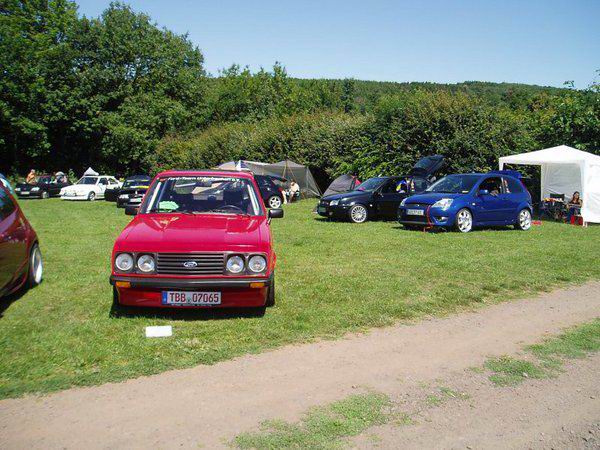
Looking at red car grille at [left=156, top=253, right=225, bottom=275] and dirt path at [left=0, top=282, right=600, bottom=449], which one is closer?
dirt path at [left=0, top=282, right=600, bottom=449]

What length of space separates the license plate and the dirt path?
1.03 meters

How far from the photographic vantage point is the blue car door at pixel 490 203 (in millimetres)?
14750

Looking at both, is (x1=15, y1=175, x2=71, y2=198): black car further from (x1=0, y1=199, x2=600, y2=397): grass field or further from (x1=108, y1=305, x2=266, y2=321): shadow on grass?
(x1=108, y1=305, x2=266, y2=321): shadow on grass

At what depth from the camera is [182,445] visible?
3371 mm

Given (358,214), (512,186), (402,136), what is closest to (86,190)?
(402,136)

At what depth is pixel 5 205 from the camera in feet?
23.6

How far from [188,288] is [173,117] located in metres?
45.0

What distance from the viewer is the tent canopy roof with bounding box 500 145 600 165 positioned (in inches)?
674

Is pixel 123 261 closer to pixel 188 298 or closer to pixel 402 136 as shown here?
pixel 188 298

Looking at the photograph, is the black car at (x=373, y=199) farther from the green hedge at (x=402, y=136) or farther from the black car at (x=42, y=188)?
the black car at (x=42, y=188)

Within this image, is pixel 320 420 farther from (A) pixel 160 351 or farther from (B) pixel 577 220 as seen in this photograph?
(B) pixel 577 220

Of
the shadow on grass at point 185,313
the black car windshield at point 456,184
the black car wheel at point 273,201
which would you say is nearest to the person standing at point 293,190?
the black car wheel at point 273,201

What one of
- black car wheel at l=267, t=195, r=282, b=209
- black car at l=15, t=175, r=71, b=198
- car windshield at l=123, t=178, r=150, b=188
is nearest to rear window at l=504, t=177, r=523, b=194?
black car wheel at l=267, t=195, r=282, b=209

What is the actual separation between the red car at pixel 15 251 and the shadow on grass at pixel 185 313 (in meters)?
1.31
